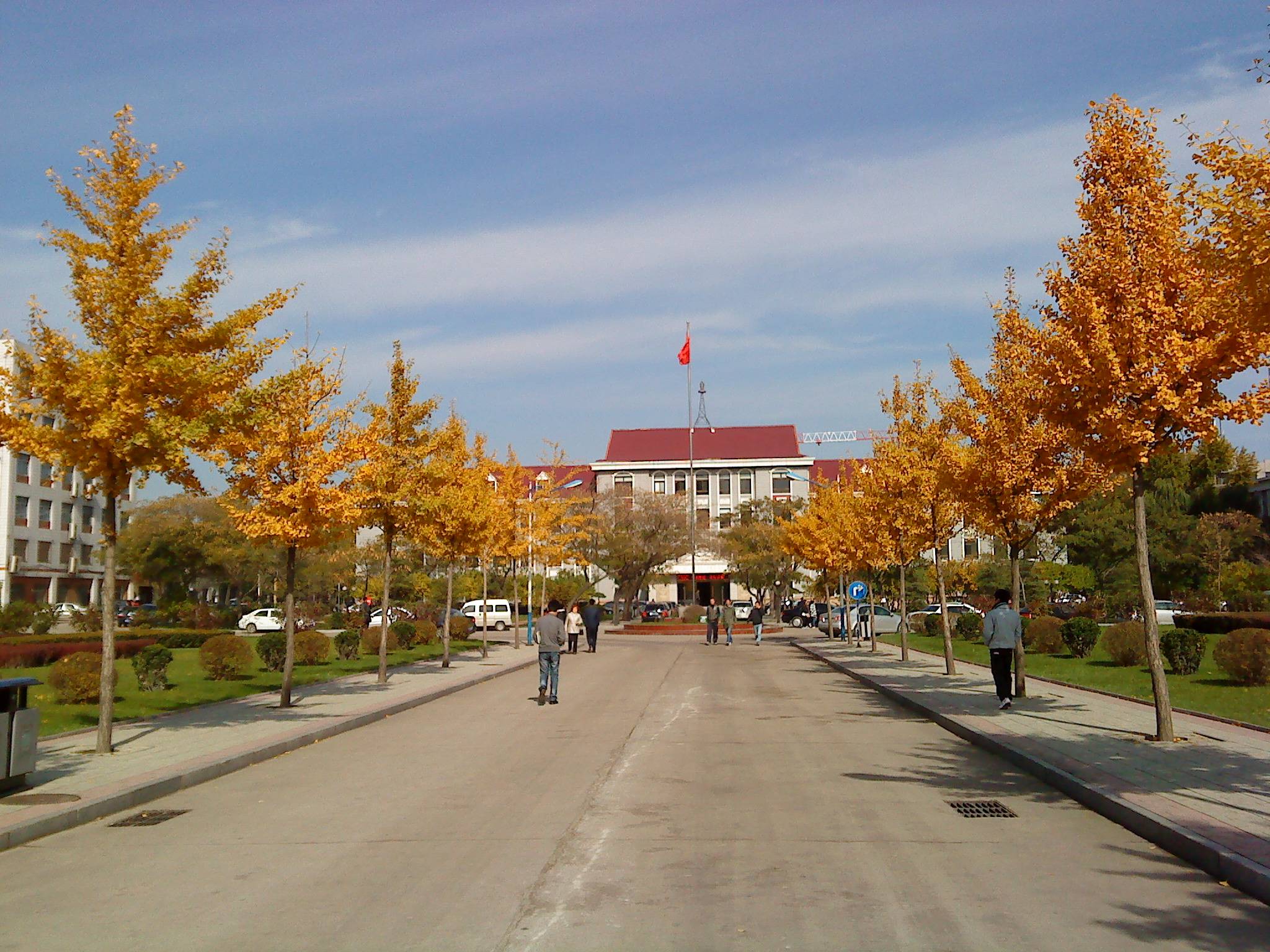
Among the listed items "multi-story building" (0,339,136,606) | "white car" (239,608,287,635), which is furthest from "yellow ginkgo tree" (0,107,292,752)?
"multi-story building" (0,339,136,606)

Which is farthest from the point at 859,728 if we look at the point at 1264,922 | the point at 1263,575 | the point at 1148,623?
the point at 1263,575

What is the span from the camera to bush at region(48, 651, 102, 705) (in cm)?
1906

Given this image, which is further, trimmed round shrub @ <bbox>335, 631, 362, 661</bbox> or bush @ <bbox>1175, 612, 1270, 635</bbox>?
bush @ <bbox>1175, 612, 1270, 635</bbox>

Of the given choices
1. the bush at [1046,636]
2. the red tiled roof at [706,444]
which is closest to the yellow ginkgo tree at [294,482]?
the bush at [1046,636]

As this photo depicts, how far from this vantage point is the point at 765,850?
26.8 feet

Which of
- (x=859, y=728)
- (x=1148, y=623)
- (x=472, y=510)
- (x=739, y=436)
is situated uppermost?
(x=739, y=436)

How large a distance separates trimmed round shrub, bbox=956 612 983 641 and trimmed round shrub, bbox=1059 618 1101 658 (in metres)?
8.32

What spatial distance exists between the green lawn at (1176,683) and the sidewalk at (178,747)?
1234 centimetres

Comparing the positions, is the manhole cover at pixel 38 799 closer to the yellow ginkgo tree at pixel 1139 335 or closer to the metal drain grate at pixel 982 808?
the metal drain grate at pixel 982 808

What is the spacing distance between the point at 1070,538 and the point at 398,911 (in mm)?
57373

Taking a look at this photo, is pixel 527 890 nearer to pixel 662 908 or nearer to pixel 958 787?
pixel 662 908

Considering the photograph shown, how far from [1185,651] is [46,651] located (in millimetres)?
27093

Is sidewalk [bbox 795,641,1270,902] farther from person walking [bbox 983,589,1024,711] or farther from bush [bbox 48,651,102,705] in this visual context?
bush [bbox 48,651,102,705]

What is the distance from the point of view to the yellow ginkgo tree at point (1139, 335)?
1241 cm
